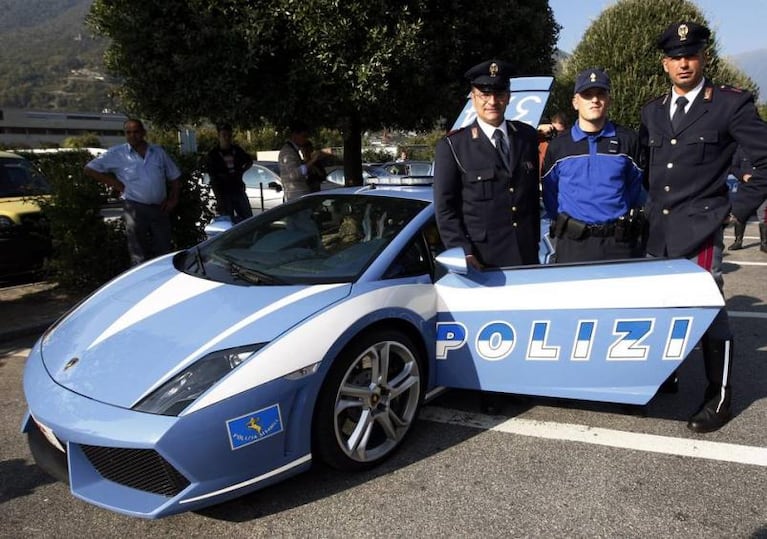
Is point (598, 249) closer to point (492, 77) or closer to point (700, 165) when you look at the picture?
point (700, 165)

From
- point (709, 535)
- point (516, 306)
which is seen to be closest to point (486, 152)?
point (516, 306)

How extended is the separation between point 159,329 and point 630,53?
540 inches

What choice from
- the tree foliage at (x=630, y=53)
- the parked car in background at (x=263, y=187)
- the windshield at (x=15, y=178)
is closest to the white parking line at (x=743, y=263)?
the tree foliage at (x=630, y=53)

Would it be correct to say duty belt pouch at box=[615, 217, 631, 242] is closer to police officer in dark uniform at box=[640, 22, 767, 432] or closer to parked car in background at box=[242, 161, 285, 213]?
police officer in dark uniform at box=[640, 22, 767, 432]

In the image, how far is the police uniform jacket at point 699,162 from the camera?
2834 mm

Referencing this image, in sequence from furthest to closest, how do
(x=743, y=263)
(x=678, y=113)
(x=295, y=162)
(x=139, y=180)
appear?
(x=743, y=263), (x=295, y=162), (x=139, y=180), (x=678, y=113)

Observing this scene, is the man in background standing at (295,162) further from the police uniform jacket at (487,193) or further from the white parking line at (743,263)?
the white parking line at (743,263)

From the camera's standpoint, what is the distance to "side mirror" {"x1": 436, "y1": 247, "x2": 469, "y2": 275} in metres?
2.75

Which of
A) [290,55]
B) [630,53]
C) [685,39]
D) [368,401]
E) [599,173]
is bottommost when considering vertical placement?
[368,401]

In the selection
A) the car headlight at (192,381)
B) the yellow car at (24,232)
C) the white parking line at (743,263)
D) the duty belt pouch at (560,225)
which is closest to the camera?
the car headlight at (192,381)

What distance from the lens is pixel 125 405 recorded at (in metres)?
2.19

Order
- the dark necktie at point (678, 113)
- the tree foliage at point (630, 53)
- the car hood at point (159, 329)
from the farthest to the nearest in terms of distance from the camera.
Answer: the tree foliage at point (630, 53), the dark necktie at point (678, 113), the car hood at point (159, 329)

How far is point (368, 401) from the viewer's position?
2684mm

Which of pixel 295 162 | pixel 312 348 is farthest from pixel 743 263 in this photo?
pixel 312 348
